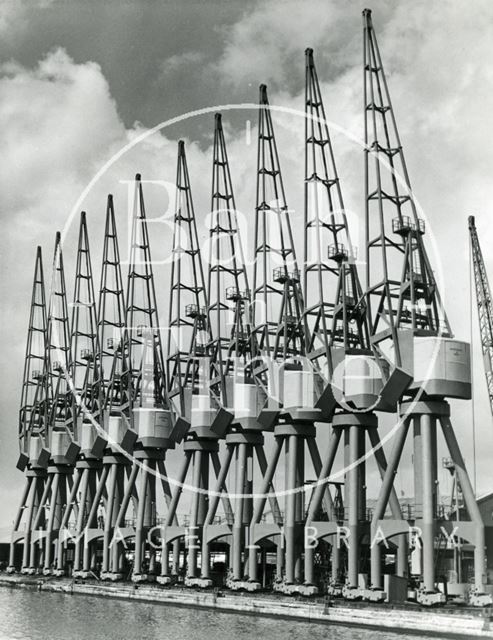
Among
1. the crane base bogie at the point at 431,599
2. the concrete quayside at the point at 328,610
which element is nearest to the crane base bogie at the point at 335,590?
the concrete quayside at the point at 328,610

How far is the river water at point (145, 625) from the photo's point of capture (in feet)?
173

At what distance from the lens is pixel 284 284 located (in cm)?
7781

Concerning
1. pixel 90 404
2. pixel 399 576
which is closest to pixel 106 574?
pixel 90 404

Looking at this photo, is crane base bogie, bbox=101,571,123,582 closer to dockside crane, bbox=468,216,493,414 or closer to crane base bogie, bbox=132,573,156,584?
crane base bogie, bbox=132,573,156,584

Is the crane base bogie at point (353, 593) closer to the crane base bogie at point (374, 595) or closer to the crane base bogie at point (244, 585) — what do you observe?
the crane base bogie at point (374, 595)

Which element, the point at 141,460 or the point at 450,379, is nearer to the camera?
the point at 450,379

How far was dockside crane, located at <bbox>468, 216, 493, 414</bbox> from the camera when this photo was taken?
304 ft

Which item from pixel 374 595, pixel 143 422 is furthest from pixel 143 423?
pixel 374 595

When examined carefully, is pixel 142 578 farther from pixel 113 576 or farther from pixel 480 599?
pixel 480 599

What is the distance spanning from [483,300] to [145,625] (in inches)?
1975

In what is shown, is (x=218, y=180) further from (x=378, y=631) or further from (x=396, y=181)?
(x=378, y=631)

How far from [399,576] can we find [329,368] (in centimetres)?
1525

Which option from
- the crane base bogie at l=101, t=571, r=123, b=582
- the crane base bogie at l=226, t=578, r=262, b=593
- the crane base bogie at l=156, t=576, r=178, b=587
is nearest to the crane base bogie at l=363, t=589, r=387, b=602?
the crane base bogie at l=226, t=578, r=262, b=593

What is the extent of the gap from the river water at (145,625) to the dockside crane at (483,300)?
3964cm
